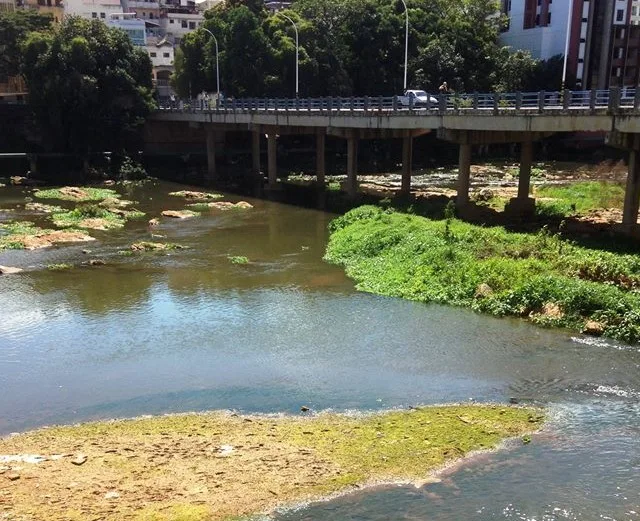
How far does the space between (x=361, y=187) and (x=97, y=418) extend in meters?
40.6

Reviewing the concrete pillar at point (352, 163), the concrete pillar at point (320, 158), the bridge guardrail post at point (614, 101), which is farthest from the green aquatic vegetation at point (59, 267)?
the concrete pillar at point (320, 158)

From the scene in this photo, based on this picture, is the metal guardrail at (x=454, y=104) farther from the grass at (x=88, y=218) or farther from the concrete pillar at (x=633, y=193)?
the grass at (x=88, y=218)

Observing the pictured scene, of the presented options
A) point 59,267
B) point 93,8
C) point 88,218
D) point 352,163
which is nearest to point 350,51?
point 352,163

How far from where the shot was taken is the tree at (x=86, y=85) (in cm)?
6044

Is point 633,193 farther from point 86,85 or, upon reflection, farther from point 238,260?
point 86,85

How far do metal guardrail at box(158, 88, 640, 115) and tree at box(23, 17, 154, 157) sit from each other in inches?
164

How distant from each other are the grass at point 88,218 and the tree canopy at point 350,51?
29.5m

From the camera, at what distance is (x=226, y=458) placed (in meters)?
13.4

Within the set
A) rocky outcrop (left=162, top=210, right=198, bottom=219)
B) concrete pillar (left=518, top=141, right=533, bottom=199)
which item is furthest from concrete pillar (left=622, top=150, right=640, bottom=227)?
rocky outcrop (left=162, top=210, right=198, bottom=219)

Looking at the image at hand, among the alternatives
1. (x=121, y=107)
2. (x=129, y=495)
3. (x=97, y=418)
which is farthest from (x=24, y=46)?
(x=129, y=495)

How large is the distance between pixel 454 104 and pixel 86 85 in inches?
1450

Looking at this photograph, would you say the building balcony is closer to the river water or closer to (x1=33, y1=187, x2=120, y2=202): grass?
(x1=33, y1=187, x2=120, y2=202): grass

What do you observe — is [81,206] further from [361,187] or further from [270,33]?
[270,33]

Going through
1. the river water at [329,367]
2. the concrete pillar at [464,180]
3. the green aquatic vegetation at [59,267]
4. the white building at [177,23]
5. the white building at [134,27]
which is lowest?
the green aquatic vegetation at [59,267]
